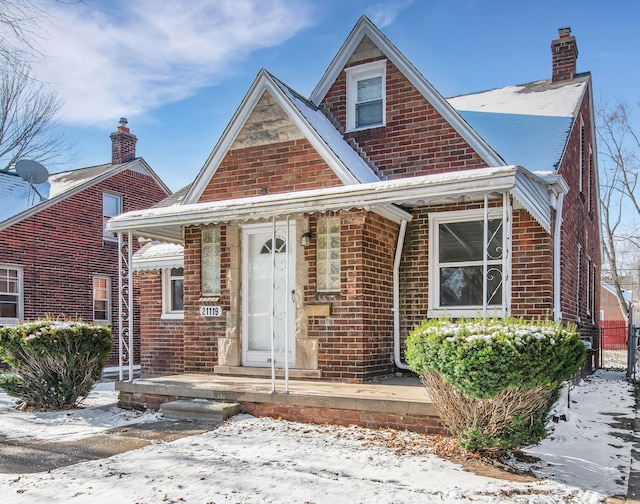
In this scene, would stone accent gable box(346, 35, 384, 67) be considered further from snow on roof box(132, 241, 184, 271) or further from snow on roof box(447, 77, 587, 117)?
snow on roof box(132, 241, 184, 271)

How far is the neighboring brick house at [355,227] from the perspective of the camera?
8148 mm

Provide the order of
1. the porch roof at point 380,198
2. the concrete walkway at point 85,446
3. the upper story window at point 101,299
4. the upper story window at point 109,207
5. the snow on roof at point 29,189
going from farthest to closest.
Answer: the upper story window at point 109,207, the upper story window at point 101,299, the snow on roof at point 29,189, the porch roof at point 380,198, the concrete walkway at point 85,446

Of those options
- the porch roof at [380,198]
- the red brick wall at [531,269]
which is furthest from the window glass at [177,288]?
the red brick wall at [531,269]

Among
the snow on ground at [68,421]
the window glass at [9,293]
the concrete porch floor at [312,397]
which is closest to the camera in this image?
the concrete porch floor at [312,397]

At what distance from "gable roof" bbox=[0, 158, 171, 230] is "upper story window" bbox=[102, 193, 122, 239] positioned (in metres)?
0.69

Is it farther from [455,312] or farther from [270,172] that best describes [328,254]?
[455,312]

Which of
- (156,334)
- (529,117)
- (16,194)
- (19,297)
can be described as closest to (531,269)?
(529,117)

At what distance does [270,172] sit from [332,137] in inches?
44.9

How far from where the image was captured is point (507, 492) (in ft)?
14.5

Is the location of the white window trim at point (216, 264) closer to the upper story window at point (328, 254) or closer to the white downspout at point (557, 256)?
the upper story window at point (328, 254)

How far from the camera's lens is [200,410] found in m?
7.07

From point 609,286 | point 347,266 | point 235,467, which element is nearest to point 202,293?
point 347,266

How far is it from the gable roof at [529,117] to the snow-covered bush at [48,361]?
6.85 m

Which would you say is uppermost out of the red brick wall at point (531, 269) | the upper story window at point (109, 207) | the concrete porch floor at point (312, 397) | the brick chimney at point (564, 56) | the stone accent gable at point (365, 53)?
the brick chimney at point (564, 56)
